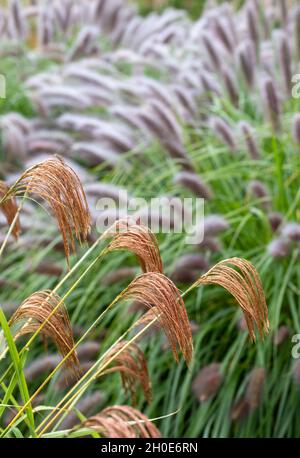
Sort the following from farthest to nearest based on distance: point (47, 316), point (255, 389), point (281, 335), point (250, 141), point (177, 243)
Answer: point (250, 141) → point (177, 243) → point (281, 335) → point (255, 389) → point (47, 316)

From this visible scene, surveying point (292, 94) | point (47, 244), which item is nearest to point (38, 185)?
point (47, 244)

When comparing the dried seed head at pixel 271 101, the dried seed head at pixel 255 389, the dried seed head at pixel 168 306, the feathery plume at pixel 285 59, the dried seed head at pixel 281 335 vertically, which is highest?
the feathery plume at pixel 285 59

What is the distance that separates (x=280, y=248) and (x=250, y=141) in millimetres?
562

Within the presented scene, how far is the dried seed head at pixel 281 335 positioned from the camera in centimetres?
271

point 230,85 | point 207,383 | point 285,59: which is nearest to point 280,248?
point 207,383

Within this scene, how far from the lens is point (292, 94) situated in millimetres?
3311

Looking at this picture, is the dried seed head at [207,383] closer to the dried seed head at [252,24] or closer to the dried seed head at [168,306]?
the dried seed head at [168,306]

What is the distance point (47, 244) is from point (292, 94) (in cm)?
111

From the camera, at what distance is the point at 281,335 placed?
275 cm

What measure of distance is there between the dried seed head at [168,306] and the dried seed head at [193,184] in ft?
4.96

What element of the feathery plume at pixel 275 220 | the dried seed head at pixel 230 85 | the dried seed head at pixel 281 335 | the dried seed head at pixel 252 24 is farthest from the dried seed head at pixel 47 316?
the dried seed head at pixel 252 24

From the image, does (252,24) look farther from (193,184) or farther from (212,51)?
(193,184)

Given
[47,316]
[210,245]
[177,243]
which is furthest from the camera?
[177,243]

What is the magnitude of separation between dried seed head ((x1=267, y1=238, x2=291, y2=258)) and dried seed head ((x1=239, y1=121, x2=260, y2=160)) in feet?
1.66
